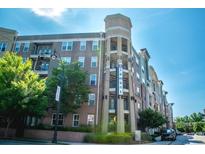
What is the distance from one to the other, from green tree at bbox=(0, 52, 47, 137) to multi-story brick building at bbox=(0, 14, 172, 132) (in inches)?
232

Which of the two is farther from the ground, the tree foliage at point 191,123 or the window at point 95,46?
the window at point 95,46

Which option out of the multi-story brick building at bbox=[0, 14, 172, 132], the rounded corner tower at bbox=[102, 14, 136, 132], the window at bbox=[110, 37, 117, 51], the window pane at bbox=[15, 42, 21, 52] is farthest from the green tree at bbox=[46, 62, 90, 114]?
the window pane at bbox=[15, 42, 21, 52]

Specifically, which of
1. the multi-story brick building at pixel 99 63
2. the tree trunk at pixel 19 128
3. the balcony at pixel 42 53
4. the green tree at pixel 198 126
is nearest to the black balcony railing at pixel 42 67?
the multi-story brick building at pixel 99 63

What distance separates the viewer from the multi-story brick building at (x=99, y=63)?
24.5m

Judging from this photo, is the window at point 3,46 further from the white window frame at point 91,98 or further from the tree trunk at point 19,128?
the white window frame at point 91,98

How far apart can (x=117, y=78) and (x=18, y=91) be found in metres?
11.2

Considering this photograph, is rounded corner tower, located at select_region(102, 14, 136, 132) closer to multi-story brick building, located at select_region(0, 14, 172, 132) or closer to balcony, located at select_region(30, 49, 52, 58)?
multi-story brick building, located at select_region(0, 14, 172, 132)

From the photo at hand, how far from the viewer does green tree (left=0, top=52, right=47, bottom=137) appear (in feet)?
57.9

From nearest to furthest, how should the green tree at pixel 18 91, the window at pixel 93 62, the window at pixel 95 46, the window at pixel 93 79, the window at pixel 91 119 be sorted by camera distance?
the green tree at pixel 18 91
the window at pixel 91 119
the window at pixel 93 79
the window at pixel 93 62
the window at pixel 95 46

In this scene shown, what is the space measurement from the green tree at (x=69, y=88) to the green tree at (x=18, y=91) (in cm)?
222

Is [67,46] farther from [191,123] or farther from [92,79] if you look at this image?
[191,123]

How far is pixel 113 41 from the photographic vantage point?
28.7 m

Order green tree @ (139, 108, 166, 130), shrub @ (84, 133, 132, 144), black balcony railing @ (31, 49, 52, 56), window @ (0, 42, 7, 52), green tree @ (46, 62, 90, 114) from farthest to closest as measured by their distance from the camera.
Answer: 1. window @ (0, 42, 7, 52)
2. black balcony railing @ (31, 49, 52, 56)
3. green tree @ (139, 108, 166, 130)
4. green tree @ (46, 62, 90, 114)
5. shrub @ (84, 133, 132, 144)

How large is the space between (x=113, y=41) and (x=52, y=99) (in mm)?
12338
